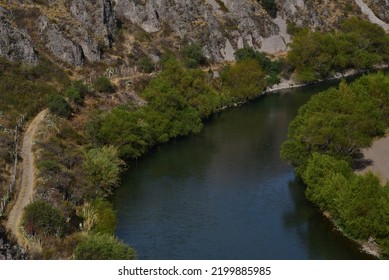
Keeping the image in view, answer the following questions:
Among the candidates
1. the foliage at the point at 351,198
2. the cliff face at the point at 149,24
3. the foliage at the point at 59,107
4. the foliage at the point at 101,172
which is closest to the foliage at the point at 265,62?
the cliff face at the point at 149,24

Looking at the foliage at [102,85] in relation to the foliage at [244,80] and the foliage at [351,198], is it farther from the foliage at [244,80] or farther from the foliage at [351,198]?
the foliage at [351,198]

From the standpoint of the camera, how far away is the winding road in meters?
67.6

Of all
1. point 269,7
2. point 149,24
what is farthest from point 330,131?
point 269,7

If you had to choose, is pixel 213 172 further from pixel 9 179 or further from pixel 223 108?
pixel 223 108

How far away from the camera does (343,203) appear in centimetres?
7300

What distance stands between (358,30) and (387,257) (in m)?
126

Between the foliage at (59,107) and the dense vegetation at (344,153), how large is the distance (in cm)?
3984

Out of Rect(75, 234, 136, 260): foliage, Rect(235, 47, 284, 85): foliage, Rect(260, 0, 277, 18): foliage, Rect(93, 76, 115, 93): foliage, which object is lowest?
Rect(235, 47, 284, 85): foliage

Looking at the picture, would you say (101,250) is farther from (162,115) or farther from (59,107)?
(162,115)

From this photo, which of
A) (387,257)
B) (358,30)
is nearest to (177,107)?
(387,257)

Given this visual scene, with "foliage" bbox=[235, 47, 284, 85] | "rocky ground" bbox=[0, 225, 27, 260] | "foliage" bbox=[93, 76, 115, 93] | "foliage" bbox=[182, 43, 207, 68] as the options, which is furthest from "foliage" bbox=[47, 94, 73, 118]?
"foliage" bbox=[235, 47, 284, 85]

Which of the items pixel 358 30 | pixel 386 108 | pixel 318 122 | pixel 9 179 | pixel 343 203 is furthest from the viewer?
pixel 358 30

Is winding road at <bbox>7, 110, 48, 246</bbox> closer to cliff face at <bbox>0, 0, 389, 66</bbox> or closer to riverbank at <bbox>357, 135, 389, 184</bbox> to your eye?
cliff face at <bbox>0, 0, 389, 66</bbox>

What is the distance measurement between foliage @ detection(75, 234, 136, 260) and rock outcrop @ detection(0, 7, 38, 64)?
239 feet
